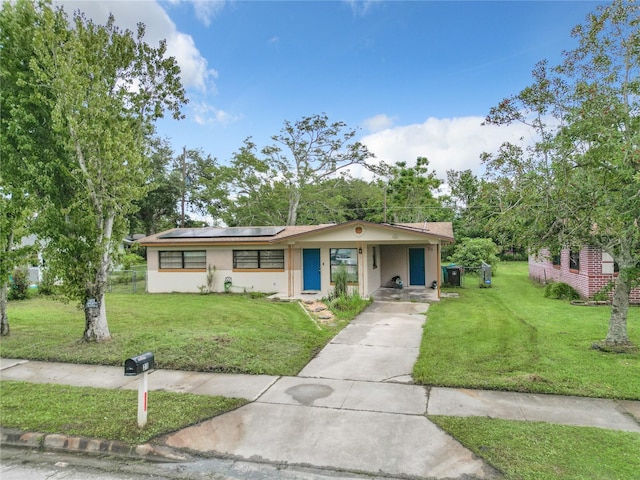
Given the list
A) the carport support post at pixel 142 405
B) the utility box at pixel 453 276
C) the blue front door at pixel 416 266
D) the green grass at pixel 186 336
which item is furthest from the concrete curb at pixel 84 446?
the utility box at pixel 453 276

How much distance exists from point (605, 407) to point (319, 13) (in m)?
12.6

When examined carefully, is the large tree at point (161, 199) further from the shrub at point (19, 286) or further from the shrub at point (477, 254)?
the shrub at point (477, 254)

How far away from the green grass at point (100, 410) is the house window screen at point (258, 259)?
449 inches

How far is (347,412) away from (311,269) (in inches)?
456

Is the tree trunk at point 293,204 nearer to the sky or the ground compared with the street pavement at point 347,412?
nearer to the sky

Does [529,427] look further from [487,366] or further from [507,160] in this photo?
[507,160]

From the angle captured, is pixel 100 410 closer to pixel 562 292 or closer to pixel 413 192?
pixel 562 292

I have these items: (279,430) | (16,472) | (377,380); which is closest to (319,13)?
(377,380)

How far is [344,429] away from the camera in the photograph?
14.6 feet

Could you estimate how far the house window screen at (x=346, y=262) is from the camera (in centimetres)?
1544

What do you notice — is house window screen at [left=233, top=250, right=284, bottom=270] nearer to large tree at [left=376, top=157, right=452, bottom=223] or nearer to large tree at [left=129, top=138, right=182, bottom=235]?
large tree at [left=376, top=157, right=452, bottom=223]

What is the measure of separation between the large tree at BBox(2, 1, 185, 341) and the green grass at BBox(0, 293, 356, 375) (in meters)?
0.95

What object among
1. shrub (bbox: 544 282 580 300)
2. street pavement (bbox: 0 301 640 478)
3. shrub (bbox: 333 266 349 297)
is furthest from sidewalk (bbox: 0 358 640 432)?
shrub (bbox: 544 282 580 300)

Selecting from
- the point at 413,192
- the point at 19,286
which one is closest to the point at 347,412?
the point at 19,286
